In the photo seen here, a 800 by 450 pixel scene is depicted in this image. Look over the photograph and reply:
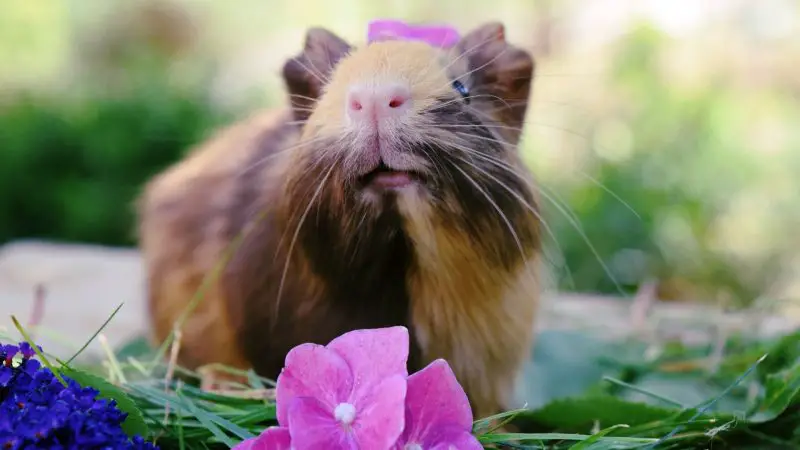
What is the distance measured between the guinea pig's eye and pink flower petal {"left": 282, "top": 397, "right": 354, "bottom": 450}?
439 mm

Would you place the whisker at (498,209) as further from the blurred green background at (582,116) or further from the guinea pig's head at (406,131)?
the blurred green background at (582,116)

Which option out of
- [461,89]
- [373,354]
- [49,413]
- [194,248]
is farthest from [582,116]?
[49,413]

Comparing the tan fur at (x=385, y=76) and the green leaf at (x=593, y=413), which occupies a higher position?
the tan fur at (x=385, y=76)

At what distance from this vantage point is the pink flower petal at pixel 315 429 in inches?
33.7

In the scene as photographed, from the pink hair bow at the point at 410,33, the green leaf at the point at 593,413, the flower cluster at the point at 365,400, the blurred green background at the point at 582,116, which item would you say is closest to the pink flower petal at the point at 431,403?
the flower cluster at the point at 365,400

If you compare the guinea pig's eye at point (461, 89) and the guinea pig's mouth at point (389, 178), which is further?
the guinea pig's eye at point (461, 89)

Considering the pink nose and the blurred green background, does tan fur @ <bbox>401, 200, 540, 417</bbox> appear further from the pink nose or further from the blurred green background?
the blurred green background

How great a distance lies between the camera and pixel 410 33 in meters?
1.15

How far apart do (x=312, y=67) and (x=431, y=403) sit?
1.67 ft

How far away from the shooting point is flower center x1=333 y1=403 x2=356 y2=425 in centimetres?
88

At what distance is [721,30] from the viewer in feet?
15.2

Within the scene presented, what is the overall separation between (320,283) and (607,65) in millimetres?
3352

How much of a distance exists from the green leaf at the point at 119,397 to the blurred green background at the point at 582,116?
1.86m

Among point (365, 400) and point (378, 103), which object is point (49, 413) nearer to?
point (365, 400)
